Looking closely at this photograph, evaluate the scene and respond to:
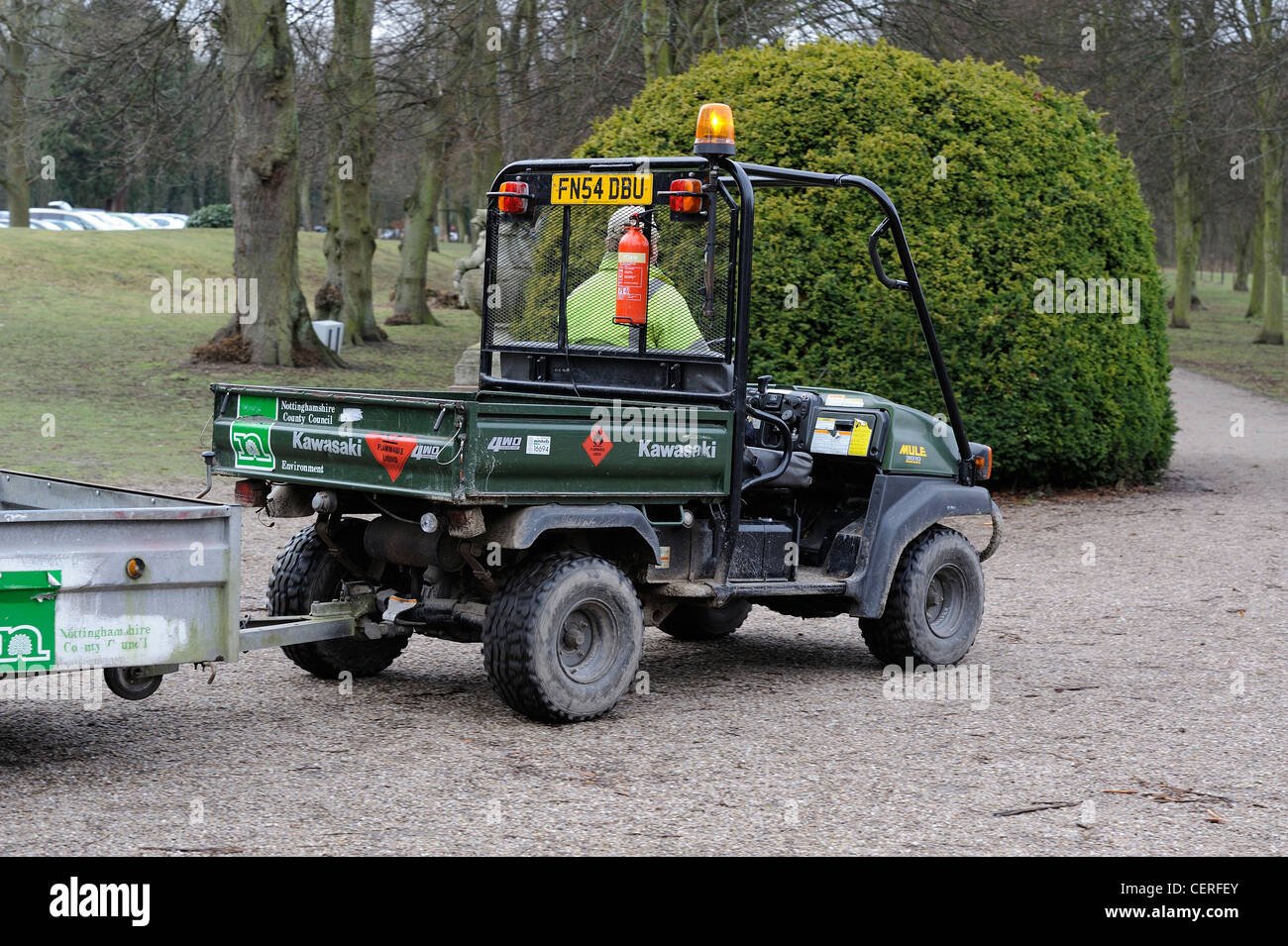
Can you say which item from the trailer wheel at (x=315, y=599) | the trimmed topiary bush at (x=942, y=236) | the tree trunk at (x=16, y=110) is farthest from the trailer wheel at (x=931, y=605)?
the tree trunk at (x=16, y=110)

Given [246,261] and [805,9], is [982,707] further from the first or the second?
[246,261]

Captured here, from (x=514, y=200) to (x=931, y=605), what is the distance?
8.76ft

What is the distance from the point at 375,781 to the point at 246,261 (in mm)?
16153

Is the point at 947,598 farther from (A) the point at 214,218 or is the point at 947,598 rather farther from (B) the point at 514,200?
(A) the point at 214,218

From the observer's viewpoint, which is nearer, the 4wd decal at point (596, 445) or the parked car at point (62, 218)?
the 4wd decal at point (596, 445)

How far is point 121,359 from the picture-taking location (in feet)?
72.0

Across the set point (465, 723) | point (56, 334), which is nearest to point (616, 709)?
point (465, 723)

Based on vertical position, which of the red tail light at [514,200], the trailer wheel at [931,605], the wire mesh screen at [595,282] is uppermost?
the red tail light at [514,200]

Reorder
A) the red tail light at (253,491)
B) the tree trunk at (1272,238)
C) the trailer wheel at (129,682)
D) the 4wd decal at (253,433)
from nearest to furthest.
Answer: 1. the trailer wheel at (129,682)
2. the 4wd decal at (253,433)
3. the red tail light at (253,491)
4. the tree trunk at (1272,238)

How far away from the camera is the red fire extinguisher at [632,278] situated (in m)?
6.61

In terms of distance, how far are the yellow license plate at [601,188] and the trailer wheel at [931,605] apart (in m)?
2.01

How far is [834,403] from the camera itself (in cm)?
723

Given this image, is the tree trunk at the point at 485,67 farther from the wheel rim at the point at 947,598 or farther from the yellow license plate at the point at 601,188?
the wheel rim at the point at 947,598

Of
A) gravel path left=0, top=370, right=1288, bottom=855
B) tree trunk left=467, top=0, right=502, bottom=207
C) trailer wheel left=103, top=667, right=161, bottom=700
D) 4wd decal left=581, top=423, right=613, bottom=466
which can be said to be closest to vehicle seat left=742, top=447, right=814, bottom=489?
gravel path left=0, top=370, right=1288, bottom=855
